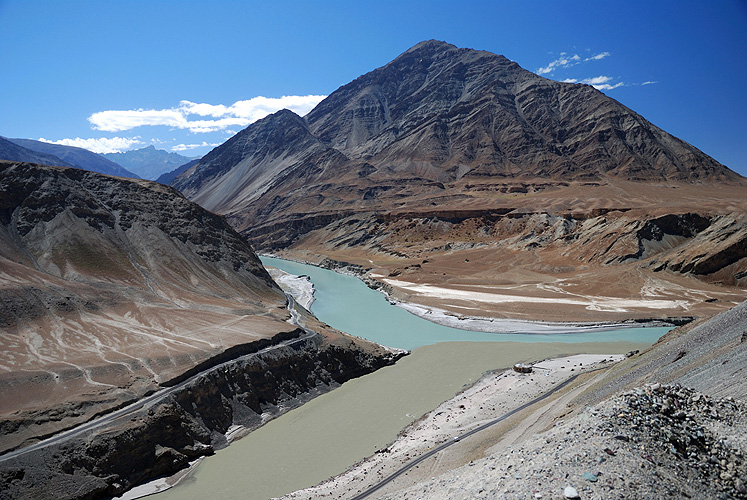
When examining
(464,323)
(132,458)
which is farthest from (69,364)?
(464,323)

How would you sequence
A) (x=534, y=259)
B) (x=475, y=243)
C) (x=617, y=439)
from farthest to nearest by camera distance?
1. (x=475, y=243)
2. (x=534, y=259)
3. (x=617, y=439)

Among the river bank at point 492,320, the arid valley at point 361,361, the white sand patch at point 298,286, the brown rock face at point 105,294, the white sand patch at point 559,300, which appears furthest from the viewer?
the white sand patch at point 298,286

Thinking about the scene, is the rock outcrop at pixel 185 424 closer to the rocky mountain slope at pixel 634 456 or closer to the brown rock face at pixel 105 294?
the brown rock face at pixel 105 294

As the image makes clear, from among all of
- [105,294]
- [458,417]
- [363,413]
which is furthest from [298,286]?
[458,417]

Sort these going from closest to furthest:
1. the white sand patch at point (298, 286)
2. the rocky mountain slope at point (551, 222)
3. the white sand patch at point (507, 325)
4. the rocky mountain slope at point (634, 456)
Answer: the rocky mountain slope at point (634, 456) → the white sand patch at point (507, 325) → the rocky mountain slope at point (551, 222) → the white sand patch at point (298, 286)

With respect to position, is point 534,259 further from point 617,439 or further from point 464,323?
point 617,439

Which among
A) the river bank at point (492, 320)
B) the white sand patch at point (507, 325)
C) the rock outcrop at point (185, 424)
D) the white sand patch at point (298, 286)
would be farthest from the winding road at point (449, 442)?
the white sand patch at point (298, 286)

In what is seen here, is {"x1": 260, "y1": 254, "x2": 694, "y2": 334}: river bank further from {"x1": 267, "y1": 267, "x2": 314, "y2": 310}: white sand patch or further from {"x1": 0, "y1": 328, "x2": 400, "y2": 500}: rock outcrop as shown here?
{"x1": 0, "y1": 328, "x2": 400, "y2": 500}: rock outcrop
